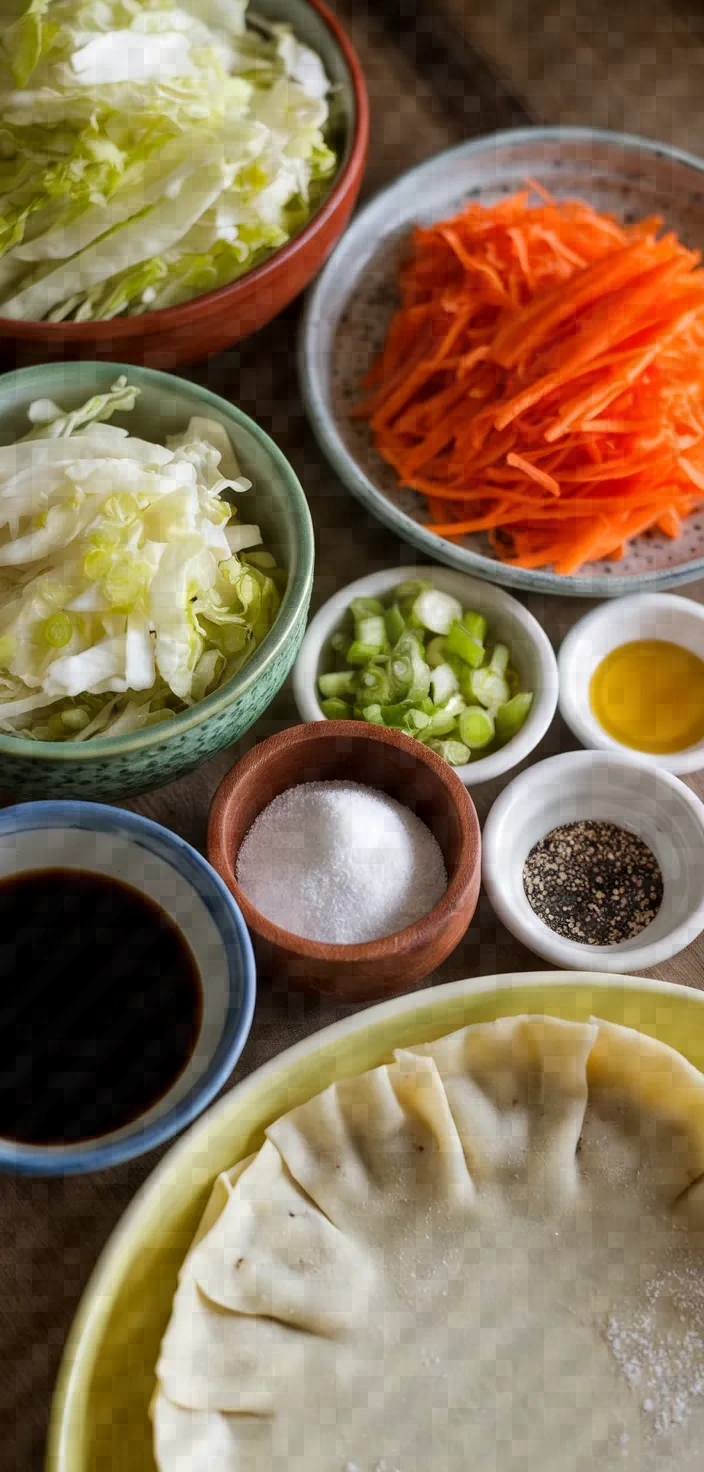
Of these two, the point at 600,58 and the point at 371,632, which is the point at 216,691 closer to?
the point at 371,632

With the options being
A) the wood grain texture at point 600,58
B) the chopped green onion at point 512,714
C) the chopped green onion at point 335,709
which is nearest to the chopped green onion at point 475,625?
the chopped green onion at point 512,714

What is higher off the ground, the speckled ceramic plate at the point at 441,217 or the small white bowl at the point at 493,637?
the speckled ceramic plate at the point at 441,217

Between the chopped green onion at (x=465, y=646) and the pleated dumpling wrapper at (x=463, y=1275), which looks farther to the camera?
the chopped green onion at (x=465, y=646)

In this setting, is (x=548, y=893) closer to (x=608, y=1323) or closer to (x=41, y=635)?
(x=608, y=1323)

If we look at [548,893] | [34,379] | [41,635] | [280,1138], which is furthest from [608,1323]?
[34,379]

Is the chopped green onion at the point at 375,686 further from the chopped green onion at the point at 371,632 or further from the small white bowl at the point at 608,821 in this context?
the small white bowl at the point at 608,821

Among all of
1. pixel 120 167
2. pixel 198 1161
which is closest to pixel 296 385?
pixel 120 167
